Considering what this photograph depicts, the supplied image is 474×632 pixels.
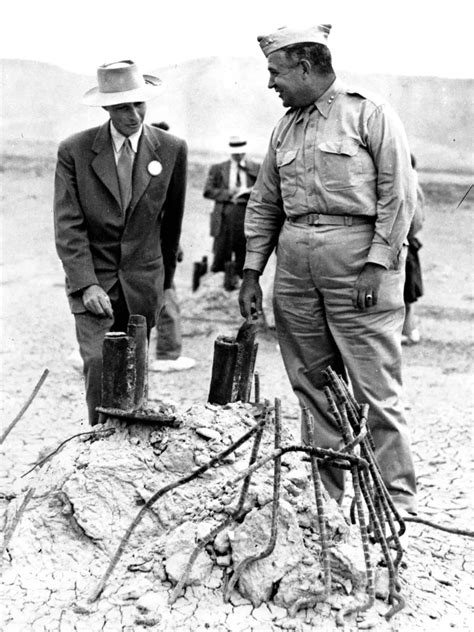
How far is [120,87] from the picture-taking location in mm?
4172

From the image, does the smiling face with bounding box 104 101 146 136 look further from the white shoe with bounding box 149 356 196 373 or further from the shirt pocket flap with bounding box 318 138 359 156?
the white shoe with bounding box 149 356 196 373

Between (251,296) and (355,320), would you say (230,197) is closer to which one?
(251,296)

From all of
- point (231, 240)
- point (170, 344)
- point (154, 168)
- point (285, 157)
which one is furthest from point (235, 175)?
point (285, 157)

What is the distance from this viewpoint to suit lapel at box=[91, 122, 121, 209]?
4207mm

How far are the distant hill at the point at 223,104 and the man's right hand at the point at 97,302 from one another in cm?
715

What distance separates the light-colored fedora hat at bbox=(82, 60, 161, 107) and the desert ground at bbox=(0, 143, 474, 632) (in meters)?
1.86

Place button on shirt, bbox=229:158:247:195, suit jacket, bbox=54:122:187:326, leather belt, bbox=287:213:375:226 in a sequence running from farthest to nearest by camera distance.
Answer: button on shirt, bbox=229:158:247:195
suit jacket, bbox=54:122:187:326
leather belt, bbox=287:213:375:226

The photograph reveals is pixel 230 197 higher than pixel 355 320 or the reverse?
the reverse

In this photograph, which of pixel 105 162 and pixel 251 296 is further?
pixel 105 162

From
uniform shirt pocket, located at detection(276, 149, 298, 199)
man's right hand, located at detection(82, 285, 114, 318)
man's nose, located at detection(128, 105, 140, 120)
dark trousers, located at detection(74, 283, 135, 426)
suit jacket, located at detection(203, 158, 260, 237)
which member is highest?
man's nose, located at detection(128, 105, 140, 120)

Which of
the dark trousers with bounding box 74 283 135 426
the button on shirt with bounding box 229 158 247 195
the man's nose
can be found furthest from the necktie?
the button on shirt with bounding box 229 158 247 195

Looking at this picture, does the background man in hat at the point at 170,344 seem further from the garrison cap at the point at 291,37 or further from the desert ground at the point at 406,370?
the garrison cap at the point at 291,37

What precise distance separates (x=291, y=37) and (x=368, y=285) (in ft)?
3.46

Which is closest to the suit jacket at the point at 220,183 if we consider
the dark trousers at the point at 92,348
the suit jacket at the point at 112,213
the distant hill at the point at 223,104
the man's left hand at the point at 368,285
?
the distant hill at the point at 223,104
